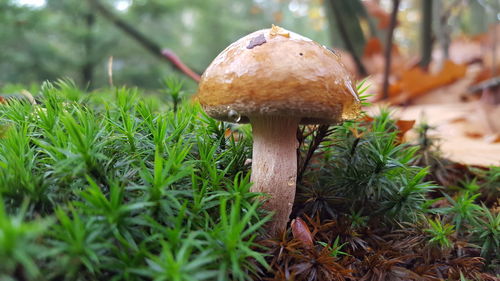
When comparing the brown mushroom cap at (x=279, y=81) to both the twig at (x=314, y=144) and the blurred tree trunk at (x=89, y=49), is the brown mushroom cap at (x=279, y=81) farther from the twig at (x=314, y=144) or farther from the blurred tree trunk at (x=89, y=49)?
the blurred tree trunk at (x=89, y=49)

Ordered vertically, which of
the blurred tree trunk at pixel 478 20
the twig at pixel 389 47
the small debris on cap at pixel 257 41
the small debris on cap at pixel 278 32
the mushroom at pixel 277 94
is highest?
the blurred tree trunk at pixel 478 20

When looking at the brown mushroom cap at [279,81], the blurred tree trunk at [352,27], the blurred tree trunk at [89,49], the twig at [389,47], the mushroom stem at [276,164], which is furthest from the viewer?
the blurred tree trunk at [89,49]

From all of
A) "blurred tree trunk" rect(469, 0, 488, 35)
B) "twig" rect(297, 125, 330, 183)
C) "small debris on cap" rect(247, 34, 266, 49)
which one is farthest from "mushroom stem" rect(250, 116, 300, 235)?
"blurred tree trunk" rect(469, 0, 488, 35)

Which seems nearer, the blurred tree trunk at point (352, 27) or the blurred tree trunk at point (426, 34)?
the blurred tree trunk at point (426, 34)

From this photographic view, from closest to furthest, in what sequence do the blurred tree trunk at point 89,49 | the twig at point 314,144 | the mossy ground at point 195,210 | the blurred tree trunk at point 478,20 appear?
1. the mossy ground at point 195,210
2. the twig at point 314,144
3. the blurred tree trunk at point 89,49
4. the blurred tree trunk at point 478,20

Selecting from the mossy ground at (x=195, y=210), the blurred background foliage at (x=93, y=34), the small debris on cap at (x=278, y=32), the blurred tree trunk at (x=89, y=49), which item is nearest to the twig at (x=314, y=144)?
the mossy ground at (x=195, y=210)

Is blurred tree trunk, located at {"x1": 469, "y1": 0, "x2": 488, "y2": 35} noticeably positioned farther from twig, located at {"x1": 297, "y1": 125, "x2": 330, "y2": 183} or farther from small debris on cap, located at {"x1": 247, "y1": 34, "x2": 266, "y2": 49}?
small debris on cap, located at {"x1": 247, "y1": 34, "x2": 266, "y2": 49}

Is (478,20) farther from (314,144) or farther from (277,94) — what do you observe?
(277,94)
